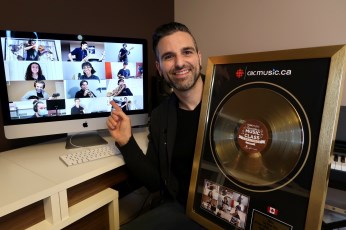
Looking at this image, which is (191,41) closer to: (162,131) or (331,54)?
(162,131)

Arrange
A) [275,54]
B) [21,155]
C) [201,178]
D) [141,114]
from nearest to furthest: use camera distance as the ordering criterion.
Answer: [275,54] → [201,178] → [21,155] → [141,114]

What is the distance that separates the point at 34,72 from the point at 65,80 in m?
0.13

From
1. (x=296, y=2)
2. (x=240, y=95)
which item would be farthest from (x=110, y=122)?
(x=296, y=2)

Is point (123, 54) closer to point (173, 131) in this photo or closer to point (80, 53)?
point (80, 53)

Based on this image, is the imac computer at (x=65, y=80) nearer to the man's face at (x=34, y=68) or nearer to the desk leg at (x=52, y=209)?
the man's face at (x=34, y=68)

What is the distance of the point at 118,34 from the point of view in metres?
1.66

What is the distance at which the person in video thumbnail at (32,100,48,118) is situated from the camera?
1.08 m

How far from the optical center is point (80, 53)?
3.74 ft

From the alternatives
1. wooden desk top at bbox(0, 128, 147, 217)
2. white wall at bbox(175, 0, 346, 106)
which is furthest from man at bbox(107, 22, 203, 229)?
white wall at bbox(175, 0, 346, 106)

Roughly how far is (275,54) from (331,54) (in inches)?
5.9

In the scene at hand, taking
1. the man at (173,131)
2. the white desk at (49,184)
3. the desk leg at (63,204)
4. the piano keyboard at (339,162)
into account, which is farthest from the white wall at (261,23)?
the desk leg at (63,204)

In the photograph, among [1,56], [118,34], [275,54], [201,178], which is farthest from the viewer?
[118,34]

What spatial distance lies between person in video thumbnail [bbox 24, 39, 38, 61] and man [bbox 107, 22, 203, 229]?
1.37 ft

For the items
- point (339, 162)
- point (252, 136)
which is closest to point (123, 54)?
point (252, 136)
